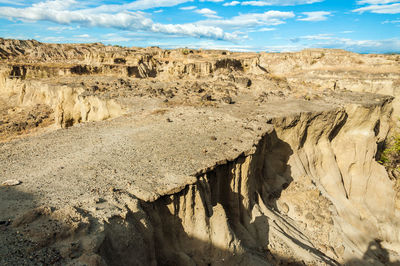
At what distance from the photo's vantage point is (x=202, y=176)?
9625 mm

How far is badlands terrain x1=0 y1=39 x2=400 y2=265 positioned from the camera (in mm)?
6719

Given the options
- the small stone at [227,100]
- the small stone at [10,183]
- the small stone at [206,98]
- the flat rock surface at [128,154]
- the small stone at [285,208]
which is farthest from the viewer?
the small stone at [206,98]

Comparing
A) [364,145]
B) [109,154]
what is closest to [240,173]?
[109,154]

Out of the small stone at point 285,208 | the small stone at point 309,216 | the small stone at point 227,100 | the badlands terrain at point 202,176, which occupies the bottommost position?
the small stone at point 309,216

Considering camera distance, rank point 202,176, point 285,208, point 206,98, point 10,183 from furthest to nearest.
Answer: point 206,98 < point 285,208 < point 202,176 < point 10,183

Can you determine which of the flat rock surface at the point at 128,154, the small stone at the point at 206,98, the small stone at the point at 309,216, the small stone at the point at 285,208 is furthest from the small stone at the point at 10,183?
the small stone at the point at 309,216

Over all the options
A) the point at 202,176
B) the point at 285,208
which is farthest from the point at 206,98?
the point at 202,176

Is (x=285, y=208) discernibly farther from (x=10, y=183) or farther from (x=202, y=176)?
(x=10, y=183)

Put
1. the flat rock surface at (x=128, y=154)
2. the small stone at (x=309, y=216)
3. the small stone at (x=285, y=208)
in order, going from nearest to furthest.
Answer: the flat rock surface at (x=128, y=154)
the small stone at (x=309, y=216)
the small stone at (x=285, y=208)

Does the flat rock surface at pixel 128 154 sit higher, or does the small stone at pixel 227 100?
the small stone at pixel 227 100

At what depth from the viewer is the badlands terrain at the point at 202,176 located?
22.0 ft

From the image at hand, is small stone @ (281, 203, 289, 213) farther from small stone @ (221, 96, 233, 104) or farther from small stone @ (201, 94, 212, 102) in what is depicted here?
small stone @ (201, 94, 212, 102)

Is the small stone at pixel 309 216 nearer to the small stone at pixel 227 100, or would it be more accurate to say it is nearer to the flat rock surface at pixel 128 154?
the flat rock surface at pixel 128 154

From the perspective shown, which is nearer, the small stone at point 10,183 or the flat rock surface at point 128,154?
the flat rock surface at point 128,154
